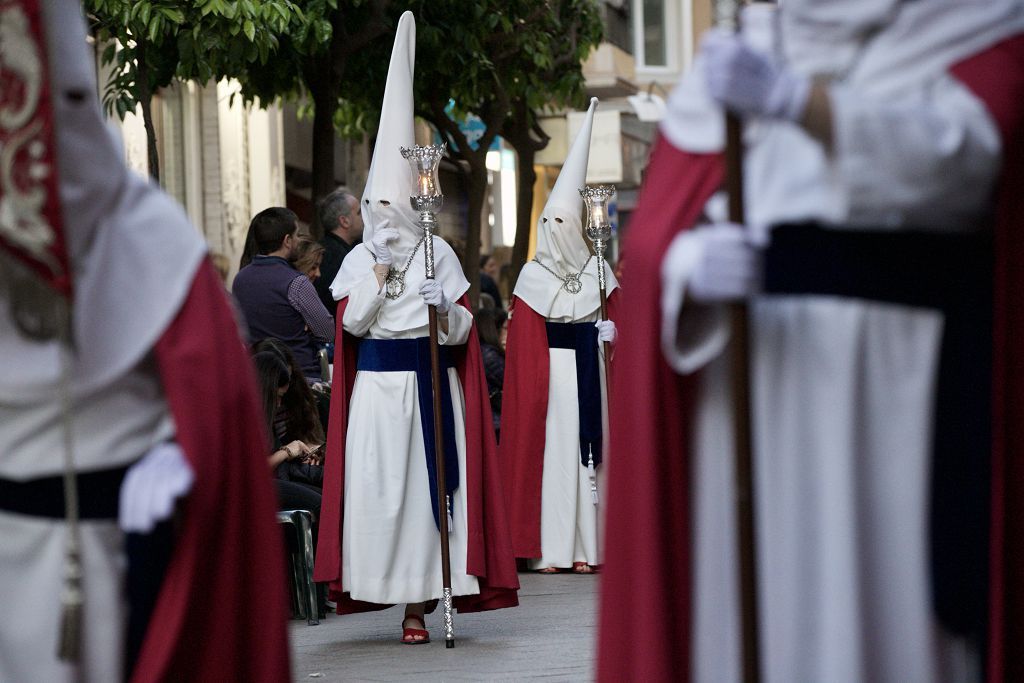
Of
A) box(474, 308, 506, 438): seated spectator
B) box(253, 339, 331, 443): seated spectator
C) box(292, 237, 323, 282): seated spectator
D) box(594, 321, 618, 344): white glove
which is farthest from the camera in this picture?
box(474, 308, 506, 438): seated spectator

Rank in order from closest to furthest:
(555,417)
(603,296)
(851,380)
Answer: (851,380), (603,296), (555,417)

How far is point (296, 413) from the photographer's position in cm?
920

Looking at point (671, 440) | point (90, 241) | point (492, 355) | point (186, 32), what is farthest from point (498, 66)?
point (90, 241)

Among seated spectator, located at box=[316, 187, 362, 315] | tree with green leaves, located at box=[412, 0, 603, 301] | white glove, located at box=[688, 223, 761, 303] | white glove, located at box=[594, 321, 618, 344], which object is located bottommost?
white glove, located at box=[594, 321, 618, 344]

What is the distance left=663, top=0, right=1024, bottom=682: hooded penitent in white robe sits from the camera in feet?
11.8

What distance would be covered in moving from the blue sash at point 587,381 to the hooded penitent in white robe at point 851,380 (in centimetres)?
745

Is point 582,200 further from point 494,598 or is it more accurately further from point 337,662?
point 337,662

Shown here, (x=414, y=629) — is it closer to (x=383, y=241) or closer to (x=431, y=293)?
(x=431, y=293)

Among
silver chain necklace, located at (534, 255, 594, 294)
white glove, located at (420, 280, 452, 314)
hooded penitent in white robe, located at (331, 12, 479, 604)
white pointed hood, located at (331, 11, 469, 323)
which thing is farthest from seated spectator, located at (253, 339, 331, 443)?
silver chain necklace, located at (534, 255, 594, 294)

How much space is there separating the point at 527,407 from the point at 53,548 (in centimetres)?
778

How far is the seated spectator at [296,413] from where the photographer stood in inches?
353

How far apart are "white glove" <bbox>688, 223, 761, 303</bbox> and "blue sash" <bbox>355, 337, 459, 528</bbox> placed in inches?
194

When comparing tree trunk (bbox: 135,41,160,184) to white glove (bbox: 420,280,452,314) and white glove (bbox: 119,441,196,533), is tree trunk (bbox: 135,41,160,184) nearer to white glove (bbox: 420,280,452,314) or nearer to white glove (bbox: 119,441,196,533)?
white glove (bbox: 420,280,452,314)

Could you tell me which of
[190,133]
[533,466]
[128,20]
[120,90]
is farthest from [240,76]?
[190,133]
